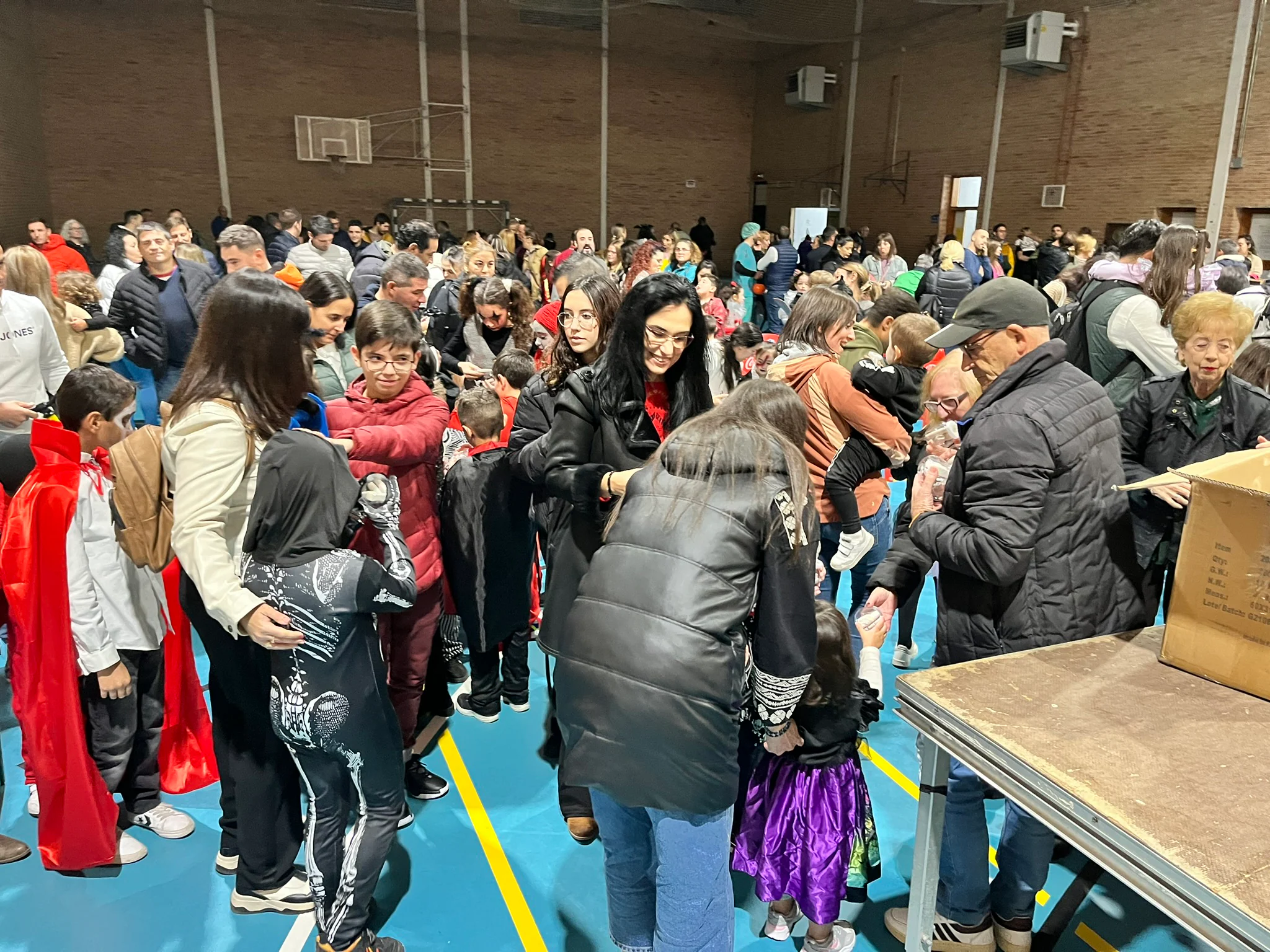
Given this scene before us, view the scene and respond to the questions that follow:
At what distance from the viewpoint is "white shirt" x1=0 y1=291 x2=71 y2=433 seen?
4043mm

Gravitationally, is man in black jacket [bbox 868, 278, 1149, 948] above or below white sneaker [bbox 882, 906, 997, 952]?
above

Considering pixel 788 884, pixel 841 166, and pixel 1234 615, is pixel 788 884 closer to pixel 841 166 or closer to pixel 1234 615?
pixel 1234 615

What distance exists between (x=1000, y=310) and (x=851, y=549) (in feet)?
5.18

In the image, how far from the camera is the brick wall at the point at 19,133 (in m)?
14.3

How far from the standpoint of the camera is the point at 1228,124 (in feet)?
42.1

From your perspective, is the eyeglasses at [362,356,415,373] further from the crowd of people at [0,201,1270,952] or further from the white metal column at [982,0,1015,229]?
the white metal column at [982,0,1015,229]

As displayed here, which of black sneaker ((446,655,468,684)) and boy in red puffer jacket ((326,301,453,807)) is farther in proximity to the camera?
black sneaker ((446,655,468,684))

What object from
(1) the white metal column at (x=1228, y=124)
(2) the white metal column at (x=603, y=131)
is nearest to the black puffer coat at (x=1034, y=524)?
(1) the white metal column at (x=1228, y=124)

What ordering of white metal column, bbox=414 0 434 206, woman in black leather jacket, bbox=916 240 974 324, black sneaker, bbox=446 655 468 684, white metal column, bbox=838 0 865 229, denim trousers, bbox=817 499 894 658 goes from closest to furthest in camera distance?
denim trousers, bbox=817 499 894 658 < black sneaker, bbox=446 655 468 684 < woman in black leather jacket, bbox=916 240 974 324 < white metal column, bbox=414 0 434 206 < white metal column, bbox=838 0 865 229

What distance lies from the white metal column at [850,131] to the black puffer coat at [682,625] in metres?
19.6

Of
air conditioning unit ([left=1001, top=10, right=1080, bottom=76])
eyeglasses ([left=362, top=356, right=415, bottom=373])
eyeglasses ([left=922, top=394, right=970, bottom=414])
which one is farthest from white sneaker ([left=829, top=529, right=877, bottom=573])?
air conditioning unit ([left=1001, top=10, right=1080, bottom=76])

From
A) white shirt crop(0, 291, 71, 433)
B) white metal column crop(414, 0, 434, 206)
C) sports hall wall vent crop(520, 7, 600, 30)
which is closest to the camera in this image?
white shirt crop(0, 291, 71, 433)

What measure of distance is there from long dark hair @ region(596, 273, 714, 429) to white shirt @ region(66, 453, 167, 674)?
1.60 metres

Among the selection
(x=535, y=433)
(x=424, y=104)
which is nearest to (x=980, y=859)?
(x=535, y=433)
